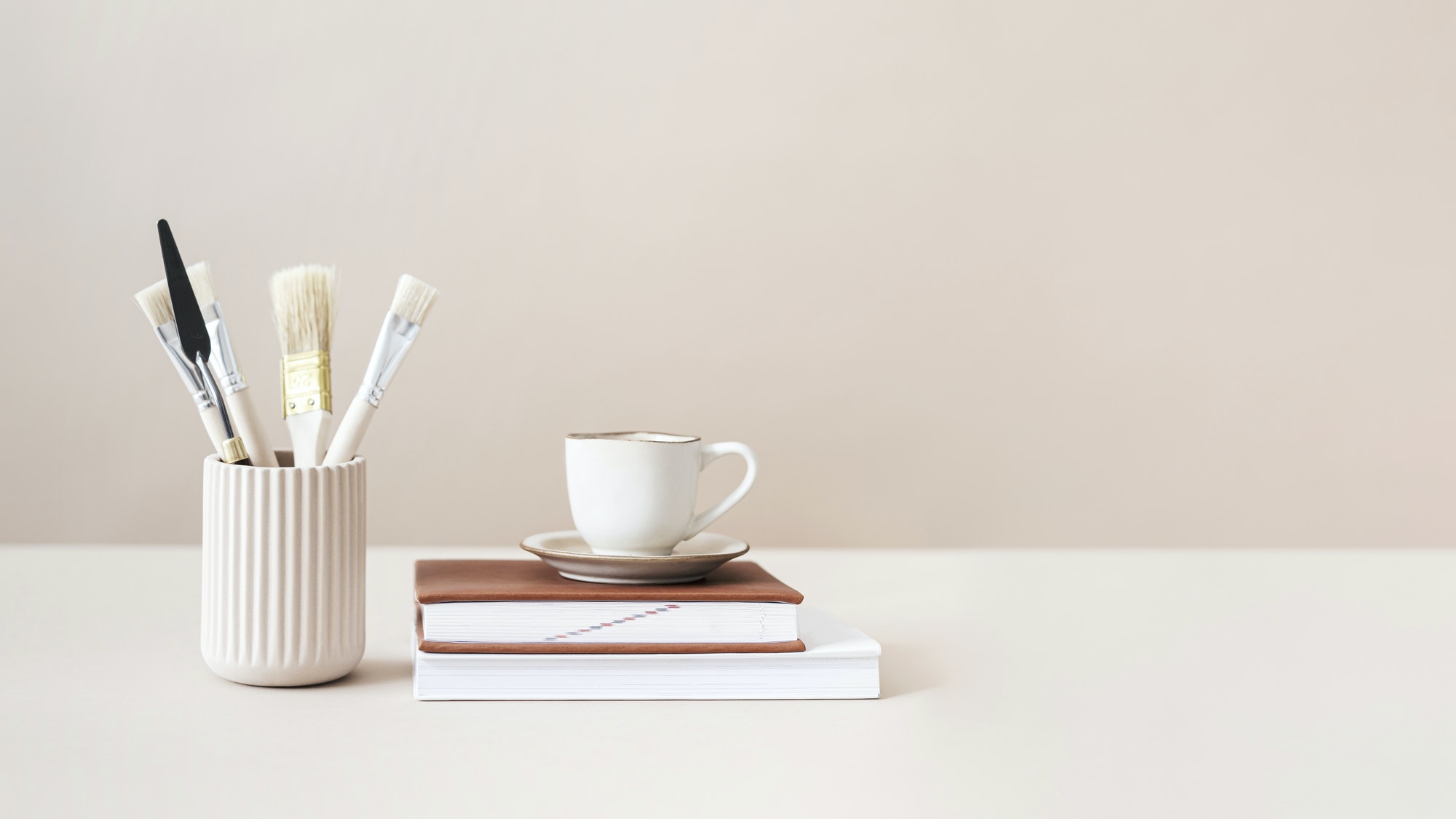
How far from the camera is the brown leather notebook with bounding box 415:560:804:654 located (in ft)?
2.17

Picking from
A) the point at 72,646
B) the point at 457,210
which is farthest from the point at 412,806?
the point at 457,210

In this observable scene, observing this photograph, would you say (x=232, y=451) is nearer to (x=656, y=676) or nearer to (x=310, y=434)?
(x=310, y=434)

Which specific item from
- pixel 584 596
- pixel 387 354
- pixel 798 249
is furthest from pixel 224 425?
pixel 798 249

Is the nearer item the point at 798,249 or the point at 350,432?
the point at 350,432

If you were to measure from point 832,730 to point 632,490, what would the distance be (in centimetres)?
20

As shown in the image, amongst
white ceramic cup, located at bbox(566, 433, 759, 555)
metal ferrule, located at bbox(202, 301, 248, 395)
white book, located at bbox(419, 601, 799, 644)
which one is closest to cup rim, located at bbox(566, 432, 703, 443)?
white ceramic cup, located at bbox(566, 433, 759, 555)

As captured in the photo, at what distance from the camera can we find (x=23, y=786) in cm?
51

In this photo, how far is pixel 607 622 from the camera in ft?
2.20

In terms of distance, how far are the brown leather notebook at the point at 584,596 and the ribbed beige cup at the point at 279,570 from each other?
5cm

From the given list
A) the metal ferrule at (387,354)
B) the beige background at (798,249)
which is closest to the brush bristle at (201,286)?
the metal ferrule at (387,354)

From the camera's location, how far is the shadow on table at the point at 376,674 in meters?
0.70

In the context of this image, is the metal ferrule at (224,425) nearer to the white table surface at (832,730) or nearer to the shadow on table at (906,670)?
the white table surface at (832,730)

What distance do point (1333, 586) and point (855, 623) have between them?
22.2 inches

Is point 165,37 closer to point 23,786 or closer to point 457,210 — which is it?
point 457,210
